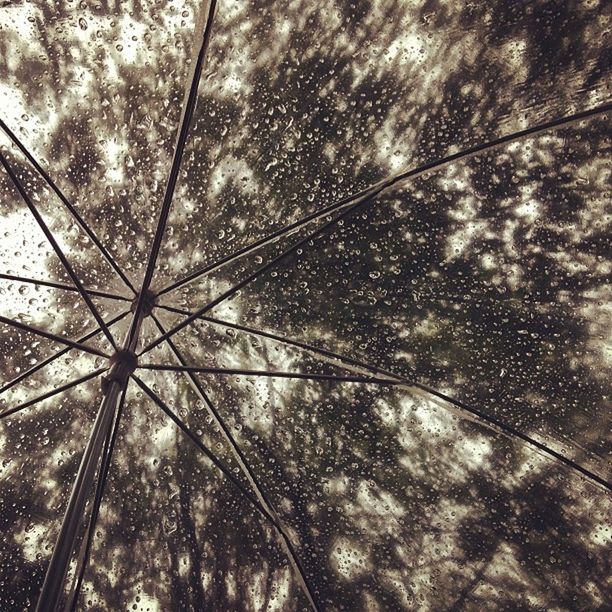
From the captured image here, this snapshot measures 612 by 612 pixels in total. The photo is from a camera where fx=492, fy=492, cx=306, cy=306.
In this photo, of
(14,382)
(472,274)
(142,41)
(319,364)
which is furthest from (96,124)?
(472,274)

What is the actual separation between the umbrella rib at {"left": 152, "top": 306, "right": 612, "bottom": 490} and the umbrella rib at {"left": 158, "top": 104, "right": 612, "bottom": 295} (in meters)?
0.26

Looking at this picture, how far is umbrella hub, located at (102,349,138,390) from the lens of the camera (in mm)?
1553

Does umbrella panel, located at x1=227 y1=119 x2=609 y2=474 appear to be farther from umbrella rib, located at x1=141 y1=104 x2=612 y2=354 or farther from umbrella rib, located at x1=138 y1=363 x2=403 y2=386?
umbrella rib, located at x1=138 y1=363 x2=403 y2=386

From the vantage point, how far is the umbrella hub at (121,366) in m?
1.55

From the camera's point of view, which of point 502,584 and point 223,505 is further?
point 223,505

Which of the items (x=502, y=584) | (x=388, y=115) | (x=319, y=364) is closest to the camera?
(x=388, y=115)

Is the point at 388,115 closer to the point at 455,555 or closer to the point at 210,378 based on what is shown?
the point at 210,378

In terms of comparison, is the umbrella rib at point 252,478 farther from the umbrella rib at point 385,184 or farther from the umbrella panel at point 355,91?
the umbrella panel at point 355,91

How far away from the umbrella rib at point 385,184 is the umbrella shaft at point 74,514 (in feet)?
2.24

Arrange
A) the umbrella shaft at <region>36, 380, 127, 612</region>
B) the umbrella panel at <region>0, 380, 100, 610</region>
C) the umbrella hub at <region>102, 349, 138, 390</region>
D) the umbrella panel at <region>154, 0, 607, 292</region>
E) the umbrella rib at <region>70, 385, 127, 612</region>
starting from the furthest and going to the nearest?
the umbrella panel at <region>0, 380, 100, 610</region> → the umbrella rib at <region>70, 385, 127, 612</region> → the umbrella panel at <region>154, 0, 607, 292</region> → the umbrella hub at <region>102, 349, 138, 390</region> → the umbrella shaft at <region>36, 380, 127, 612</region>

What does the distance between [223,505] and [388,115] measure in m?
1.83

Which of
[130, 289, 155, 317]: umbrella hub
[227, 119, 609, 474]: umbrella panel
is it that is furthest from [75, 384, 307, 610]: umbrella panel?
[227, 119, 609, 474]: umbrella panel

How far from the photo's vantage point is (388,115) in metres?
1.93

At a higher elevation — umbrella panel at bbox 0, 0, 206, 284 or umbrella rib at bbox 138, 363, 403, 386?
umbrella panel at bbox 0, 0, 206, 284
